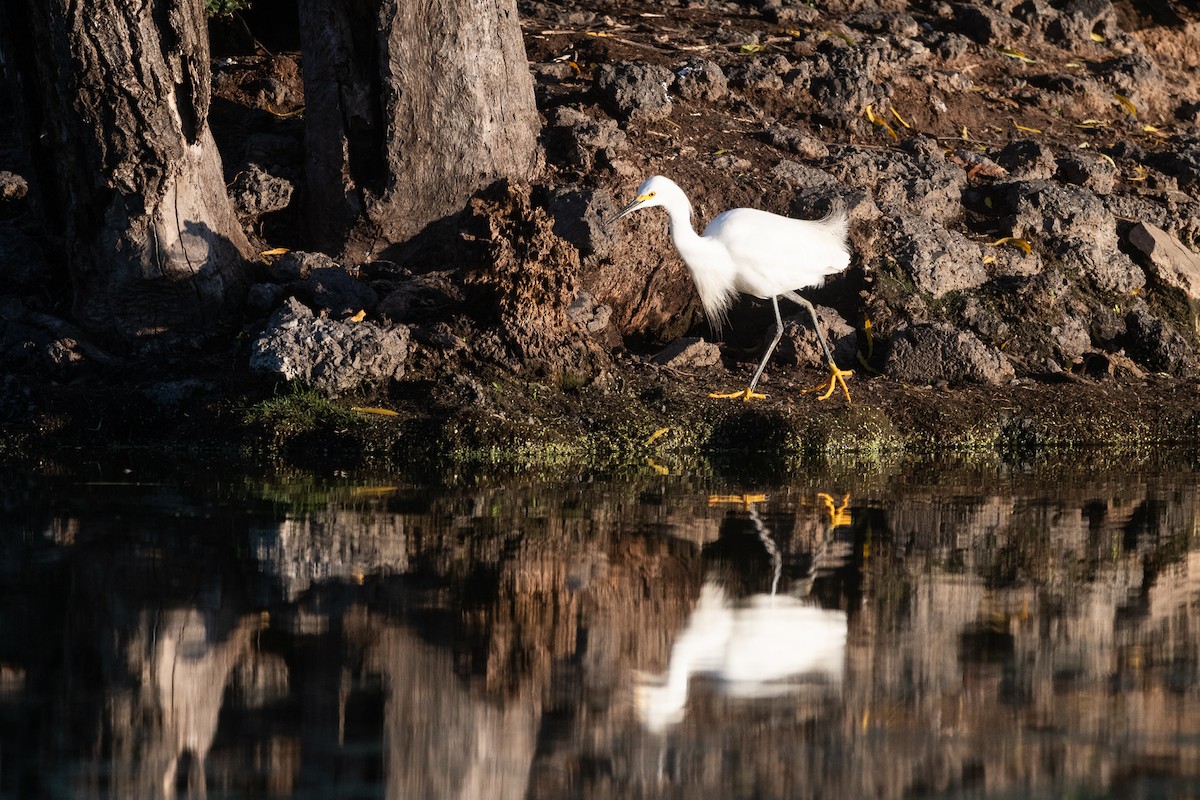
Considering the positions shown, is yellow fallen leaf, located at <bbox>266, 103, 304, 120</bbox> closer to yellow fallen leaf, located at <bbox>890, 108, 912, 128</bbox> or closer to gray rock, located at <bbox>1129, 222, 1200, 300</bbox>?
yellow fallen leaf, located at <bbox>890, 108, 912, 128</bbox>

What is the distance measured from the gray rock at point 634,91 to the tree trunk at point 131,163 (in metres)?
3.37

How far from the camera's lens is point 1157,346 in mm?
11305

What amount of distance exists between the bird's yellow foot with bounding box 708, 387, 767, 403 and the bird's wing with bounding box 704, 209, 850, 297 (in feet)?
2.84

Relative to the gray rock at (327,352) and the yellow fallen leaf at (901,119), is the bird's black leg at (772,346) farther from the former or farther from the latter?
the yellow fallen leaf at (901,119)

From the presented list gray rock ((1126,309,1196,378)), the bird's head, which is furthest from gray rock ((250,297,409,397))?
gray rock ((1126,309,1196,378))

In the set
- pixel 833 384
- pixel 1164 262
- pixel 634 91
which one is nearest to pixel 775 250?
pixel 833 384

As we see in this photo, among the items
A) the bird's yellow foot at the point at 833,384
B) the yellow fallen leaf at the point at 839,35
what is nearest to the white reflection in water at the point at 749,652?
the bird's yellow foot at the point at 833,384

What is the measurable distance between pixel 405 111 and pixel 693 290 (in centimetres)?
253

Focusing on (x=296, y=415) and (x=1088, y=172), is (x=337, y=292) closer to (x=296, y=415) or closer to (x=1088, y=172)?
(x=296, y=415)

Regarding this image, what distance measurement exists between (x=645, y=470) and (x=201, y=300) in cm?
356

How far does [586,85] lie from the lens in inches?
496

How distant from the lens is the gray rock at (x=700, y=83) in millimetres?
12734

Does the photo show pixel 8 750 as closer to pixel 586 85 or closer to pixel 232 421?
pixel 232 421

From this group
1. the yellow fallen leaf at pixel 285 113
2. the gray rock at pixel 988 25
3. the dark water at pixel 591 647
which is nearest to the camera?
the dark water at pixel 591 647
